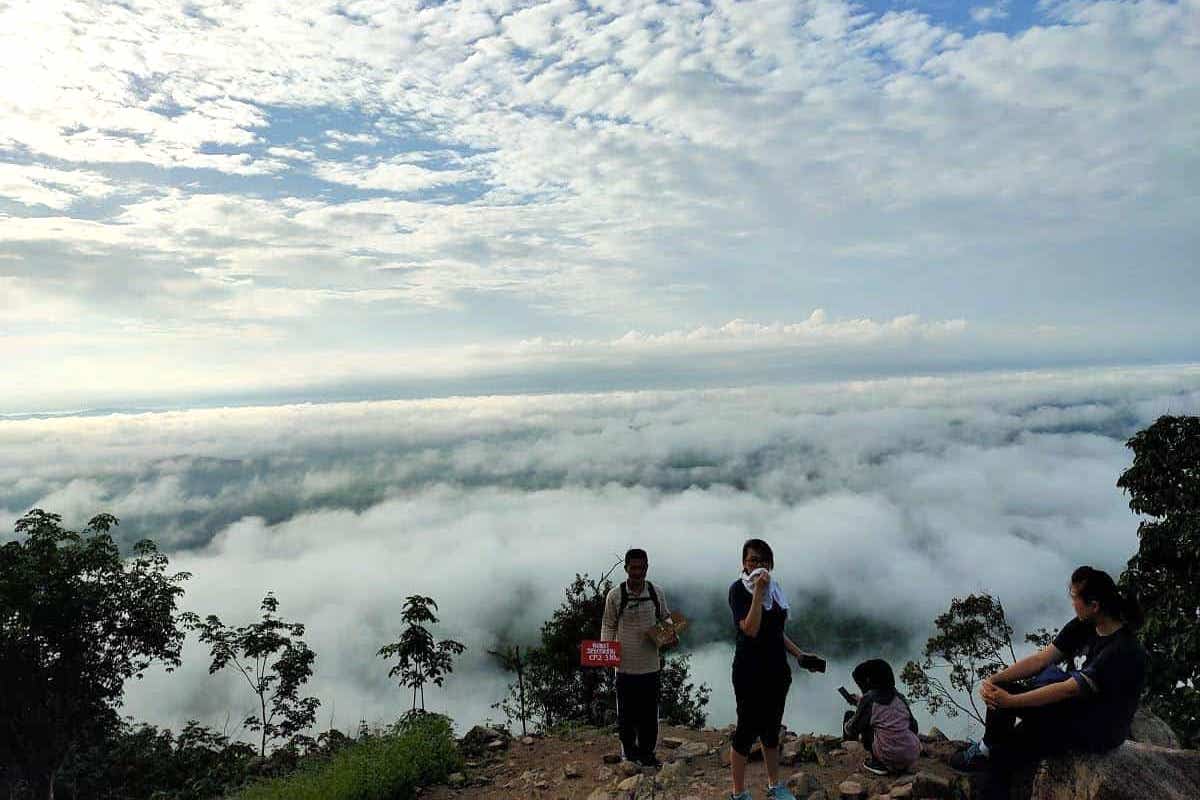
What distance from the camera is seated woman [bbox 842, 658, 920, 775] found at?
682cm

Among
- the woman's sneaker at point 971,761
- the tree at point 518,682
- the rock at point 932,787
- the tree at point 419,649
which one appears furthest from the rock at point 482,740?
the tree at point 419,649

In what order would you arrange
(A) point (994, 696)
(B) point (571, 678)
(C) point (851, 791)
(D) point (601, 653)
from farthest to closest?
1. (B) point (571, 678)
2. (D) point (601, 653)
3. (C) point (851, 791)
4. (A) point (994, 696)

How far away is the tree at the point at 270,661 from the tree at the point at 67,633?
2170 millimetres

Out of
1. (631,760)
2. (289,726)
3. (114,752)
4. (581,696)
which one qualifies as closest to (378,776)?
(631,760)

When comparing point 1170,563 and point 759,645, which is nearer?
point 759,645

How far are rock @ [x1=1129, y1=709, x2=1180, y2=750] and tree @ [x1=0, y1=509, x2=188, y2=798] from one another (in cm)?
2179

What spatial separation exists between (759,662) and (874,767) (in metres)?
2.38

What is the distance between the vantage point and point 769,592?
19.2 ft

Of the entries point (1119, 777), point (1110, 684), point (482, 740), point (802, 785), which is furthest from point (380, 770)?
point (1110, 684)

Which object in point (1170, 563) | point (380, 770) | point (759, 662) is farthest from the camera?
point (1170, 563)

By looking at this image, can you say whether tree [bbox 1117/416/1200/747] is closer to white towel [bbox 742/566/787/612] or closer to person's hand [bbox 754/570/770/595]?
white towel [bbox 742/566/787/612]

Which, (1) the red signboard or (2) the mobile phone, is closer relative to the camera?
(2) the mobile phone

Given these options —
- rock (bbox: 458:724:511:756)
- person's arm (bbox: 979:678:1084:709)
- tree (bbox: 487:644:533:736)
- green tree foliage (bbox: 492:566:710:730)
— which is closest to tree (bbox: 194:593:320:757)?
green tree foliage (bbox: 492:566:710:730)

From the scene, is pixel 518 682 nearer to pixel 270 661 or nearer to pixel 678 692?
pixel 678 692
